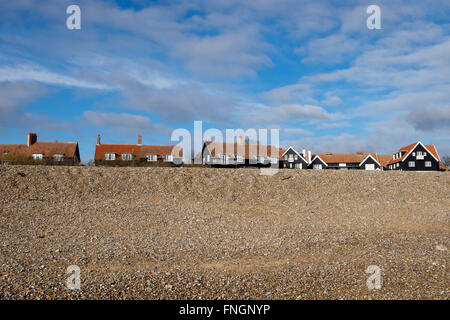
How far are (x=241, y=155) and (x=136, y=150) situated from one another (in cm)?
1565

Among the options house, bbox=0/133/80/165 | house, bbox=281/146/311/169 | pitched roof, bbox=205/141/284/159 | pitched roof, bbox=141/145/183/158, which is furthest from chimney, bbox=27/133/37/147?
house, bbox=281/146/311/169

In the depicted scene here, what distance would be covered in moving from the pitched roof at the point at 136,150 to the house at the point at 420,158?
33811 mm

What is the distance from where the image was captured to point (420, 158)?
52.3 metres

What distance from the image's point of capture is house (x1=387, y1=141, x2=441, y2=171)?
2015 inches

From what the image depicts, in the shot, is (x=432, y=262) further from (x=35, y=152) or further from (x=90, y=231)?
(x=35, y=152)

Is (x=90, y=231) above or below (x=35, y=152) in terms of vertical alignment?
below

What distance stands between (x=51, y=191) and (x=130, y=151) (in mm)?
34466

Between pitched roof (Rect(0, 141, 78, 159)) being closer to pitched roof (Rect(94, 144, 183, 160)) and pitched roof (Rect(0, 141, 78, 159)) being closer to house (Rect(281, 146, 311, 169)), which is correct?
pitched roof (Rect(94, 144, 183, 160))

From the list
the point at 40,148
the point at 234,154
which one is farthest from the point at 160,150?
the point at 40,148

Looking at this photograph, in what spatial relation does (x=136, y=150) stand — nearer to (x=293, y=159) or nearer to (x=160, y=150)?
(x=160, y=150)

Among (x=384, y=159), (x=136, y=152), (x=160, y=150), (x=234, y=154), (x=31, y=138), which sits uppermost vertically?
(x=31, y=138)
